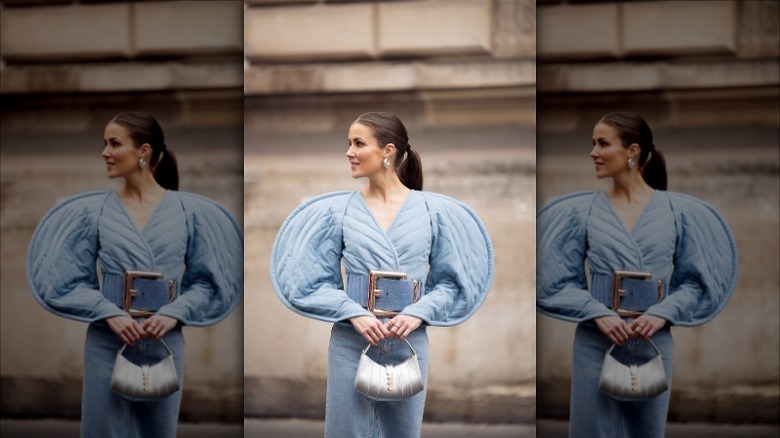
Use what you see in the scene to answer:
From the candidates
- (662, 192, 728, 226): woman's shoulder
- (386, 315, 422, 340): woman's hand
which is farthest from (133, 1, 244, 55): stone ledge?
(662, 192, 728, 226): woman's shoulder

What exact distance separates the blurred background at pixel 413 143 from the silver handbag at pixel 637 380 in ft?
1.67

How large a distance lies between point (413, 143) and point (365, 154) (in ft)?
1.24

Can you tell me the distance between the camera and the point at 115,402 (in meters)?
6.11

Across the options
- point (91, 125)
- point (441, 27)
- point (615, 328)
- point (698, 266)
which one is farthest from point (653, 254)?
point (91, 125)

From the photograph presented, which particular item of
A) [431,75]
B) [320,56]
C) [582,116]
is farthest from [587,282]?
[320,56]

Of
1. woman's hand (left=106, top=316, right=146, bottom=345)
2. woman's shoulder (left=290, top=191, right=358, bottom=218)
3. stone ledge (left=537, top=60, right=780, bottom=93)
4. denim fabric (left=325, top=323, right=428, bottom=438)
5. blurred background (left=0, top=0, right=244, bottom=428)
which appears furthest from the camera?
blurred background (left=0, top=0, right=244, bottom=428)

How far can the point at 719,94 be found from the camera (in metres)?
6.25

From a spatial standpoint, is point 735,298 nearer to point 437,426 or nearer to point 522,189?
point 522,189

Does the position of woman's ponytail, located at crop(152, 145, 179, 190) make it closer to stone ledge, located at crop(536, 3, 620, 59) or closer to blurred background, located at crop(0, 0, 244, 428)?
blurred background, located at crop(0, 0, 244, 428)

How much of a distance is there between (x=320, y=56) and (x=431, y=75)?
693 mm

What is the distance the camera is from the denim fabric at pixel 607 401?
6008 millimetres

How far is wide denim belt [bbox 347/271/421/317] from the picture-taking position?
19.0ft

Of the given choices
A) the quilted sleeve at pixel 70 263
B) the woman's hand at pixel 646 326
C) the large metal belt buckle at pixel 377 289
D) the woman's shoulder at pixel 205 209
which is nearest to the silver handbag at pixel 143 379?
the quilted sleeve at pixel 70 263

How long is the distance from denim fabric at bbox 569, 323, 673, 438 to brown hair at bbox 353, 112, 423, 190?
1331 mm
